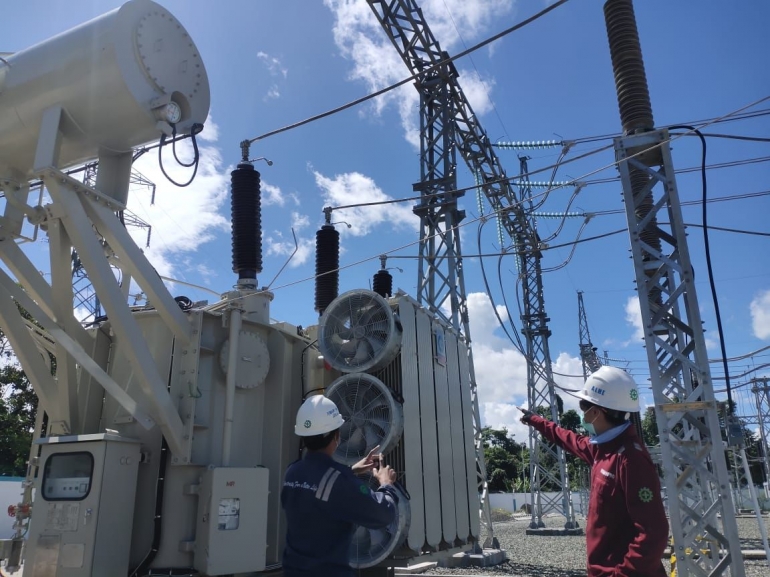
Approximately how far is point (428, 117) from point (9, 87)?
9199 mm

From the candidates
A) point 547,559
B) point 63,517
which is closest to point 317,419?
point 63,517

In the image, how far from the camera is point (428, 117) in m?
13.9

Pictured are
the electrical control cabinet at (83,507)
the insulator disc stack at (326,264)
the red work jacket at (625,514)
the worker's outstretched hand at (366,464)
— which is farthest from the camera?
the insulator disc stack at (326,264)

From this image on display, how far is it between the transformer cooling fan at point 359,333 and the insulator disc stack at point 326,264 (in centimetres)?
295

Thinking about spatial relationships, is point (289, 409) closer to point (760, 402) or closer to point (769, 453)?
point (760, 402)

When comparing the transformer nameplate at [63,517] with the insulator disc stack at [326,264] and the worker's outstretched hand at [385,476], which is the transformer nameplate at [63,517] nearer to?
the worker's outstretched hand at [385,476]

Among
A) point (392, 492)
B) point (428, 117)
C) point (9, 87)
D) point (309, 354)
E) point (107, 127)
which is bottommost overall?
point (392, 492)

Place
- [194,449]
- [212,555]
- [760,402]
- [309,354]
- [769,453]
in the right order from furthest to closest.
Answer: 1. [769,453]
2. [760,402]
3. [309,354]
4. [194,449]
5. [212,555]

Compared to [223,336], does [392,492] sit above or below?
below

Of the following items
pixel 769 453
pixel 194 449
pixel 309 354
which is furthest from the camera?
pixel 769 453

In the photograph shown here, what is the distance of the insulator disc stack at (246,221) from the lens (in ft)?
24.0

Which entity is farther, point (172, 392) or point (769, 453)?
point (769, 453)

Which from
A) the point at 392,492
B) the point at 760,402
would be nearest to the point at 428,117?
the point at 392,492

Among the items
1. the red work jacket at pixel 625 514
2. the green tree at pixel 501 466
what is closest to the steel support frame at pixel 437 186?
the red work jacket at pixel 625 514
